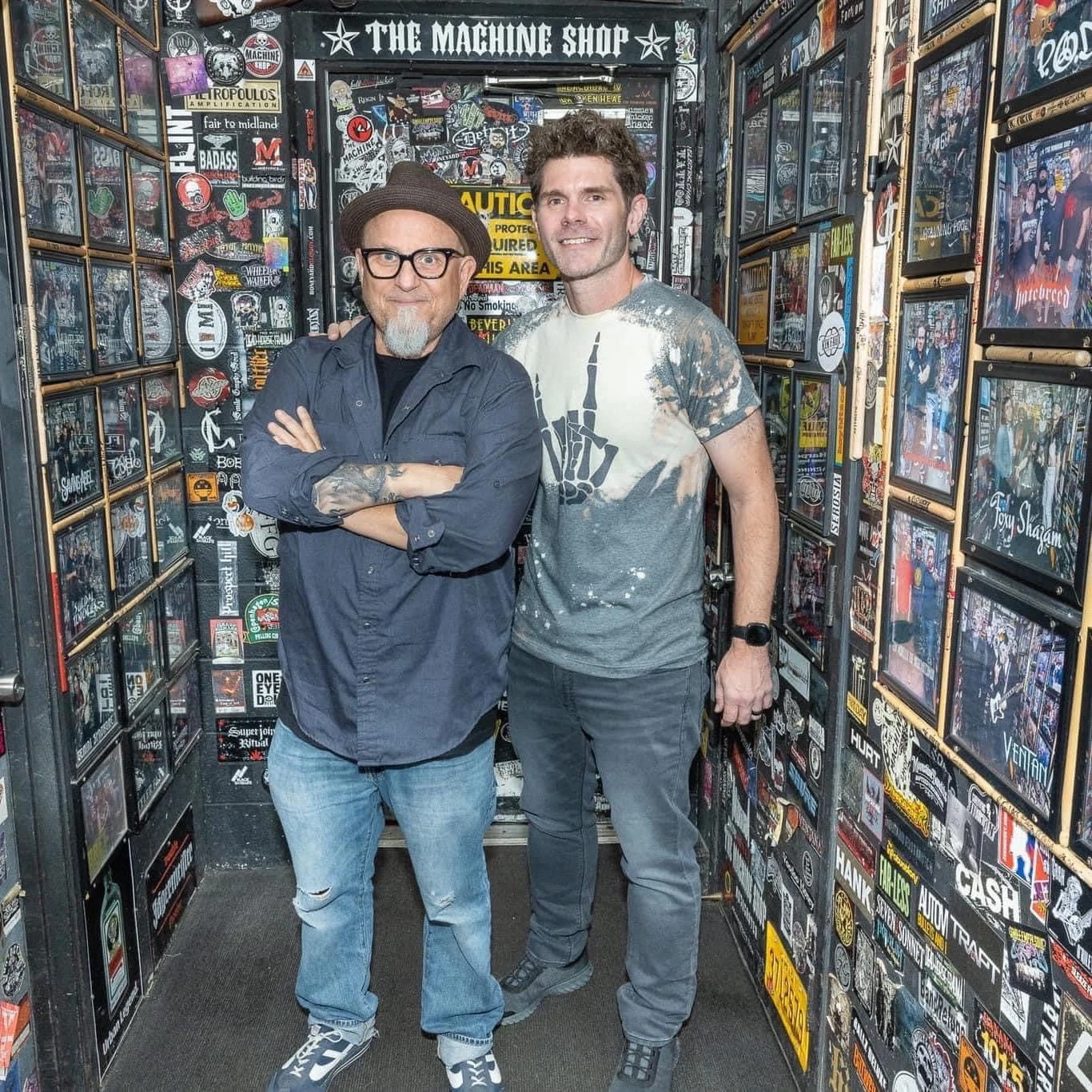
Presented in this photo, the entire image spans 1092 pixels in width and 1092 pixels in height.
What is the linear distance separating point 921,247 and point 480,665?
1.20 m

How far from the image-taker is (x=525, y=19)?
3131 millimetres

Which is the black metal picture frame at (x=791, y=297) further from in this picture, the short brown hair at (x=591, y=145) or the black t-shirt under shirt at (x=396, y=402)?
the black t-shirt under shirt at (x=396, y=402)

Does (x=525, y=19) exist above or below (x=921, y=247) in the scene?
above

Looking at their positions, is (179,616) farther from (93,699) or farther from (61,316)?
(61,316)

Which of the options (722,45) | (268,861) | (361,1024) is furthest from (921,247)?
(268,861)

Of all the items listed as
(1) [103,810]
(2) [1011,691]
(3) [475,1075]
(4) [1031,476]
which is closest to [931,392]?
(4) [1031,476]

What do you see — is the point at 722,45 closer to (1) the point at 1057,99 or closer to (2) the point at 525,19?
(2) the point at 525,19

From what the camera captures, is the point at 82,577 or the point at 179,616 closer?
the point at 82,577

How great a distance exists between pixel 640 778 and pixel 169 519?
1650mm

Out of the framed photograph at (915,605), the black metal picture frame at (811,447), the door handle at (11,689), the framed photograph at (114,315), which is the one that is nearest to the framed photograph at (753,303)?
the black metal picture frame at (811,447)

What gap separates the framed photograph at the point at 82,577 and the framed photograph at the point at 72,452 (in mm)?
57

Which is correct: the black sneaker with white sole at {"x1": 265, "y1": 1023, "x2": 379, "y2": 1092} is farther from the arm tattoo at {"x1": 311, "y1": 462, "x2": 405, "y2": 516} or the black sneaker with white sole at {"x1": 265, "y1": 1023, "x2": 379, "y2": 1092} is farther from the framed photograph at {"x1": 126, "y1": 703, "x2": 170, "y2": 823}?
the arm tattoo at {"x1": 311, "y1": 462, "x2": 405, "y2": 516}

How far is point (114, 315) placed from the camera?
104 inches

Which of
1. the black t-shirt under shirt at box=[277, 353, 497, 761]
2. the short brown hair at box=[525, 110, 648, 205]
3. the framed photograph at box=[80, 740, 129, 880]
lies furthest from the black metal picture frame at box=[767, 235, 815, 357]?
the framed photograph at box=[80, 740, 129, 880]
